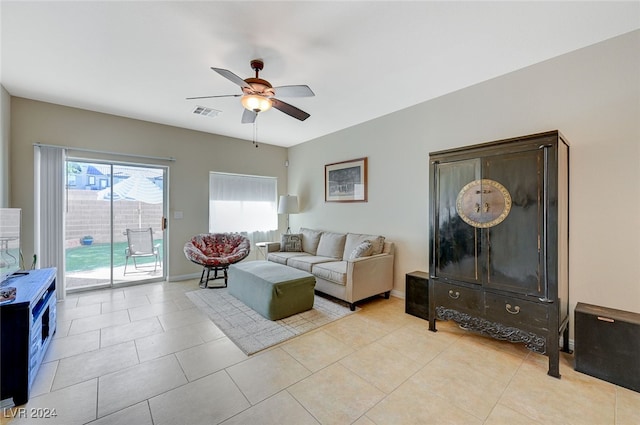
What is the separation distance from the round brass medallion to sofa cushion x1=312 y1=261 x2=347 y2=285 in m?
1.61

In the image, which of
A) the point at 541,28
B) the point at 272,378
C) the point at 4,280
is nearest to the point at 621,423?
the point at 272,378

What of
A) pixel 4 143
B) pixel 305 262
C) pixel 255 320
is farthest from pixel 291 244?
pixel 4 143

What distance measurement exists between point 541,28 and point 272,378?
3.51 m

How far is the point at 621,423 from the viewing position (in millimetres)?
1582

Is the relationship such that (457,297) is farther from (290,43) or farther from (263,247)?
(263,247)

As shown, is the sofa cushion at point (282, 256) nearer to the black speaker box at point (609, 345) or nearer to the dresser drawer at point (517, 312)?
the dresser drawer at point (517, 312)

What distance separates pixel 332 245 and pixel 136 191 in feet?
11.5

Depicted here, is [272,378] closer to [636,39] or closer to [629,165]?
[629,165]

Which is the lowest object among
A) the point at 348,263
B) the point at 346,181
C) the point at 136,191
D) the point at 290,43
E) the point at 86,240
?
the point at 348,263

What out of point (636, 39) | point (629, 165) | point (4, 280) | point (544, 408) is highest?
point (636, 39)

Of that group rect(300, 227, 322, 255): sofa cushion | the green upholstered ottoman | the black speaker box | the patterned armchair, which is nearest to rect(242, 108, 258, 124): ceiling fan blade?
the green upholstered ottoman

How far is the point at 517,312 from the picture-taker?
2248 millimetres

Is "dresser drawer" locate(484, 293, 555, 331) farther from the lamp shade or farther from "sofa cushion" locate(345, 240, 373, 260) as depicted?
the lamp shade

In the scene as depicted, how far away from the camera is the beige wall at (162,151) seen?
3506 mm
